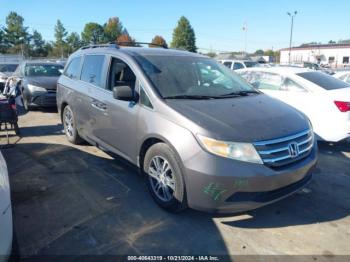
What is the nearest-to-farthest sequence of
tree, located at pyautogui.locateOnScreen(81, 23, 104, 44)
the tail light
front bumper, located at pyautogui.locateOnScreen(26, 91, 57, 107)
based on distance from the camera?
the tail light → front bumper, located at pyautogui.locateOnScreen(26, 91, 57, 107) → tree, located at pyautogui.locateOnScreen(81, 23, 104, 44)

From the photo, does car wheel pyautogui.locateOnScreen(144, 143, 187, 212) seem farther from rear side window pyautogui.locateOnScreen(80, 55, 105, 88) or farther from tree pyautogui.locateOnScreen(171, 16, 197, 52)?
tree pyautogui.locateOnScreen(171, 16, 197, 52)

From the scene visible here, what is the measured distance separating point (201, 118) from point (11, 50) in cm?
8234

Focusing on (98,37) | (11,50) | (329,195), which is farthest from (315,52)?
(329,195)

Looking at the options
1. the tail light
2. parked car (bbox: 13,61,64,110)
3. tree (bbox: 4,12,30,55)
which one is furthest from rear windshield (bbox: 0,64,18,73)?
tree (bbox: 4,12,30,55)

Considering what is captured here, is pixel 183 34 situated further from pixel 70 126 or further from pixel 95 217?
pixel 95 217

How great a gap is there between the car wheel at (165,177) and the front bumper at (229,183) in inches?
5.2

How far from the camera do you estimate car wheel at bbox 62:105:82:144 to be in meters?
5.91

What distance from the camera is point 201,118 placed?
3.38 m

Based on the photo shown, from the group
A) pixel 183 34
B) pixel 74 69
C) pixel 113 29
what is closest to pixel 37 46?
pixel 113 29

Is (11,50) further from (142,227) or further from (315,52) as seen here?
(142,227)

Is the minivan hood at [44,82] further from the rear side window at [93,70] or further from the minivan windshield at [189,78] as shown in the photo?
the minivan windshield at [189,78]

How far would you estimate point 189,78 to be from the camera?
4277 mm

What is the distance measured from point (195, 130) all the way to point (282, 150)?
903mm

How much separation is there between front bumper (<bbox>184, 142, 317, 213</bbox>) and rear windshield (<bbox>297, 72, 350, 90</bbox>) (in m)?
3.69
